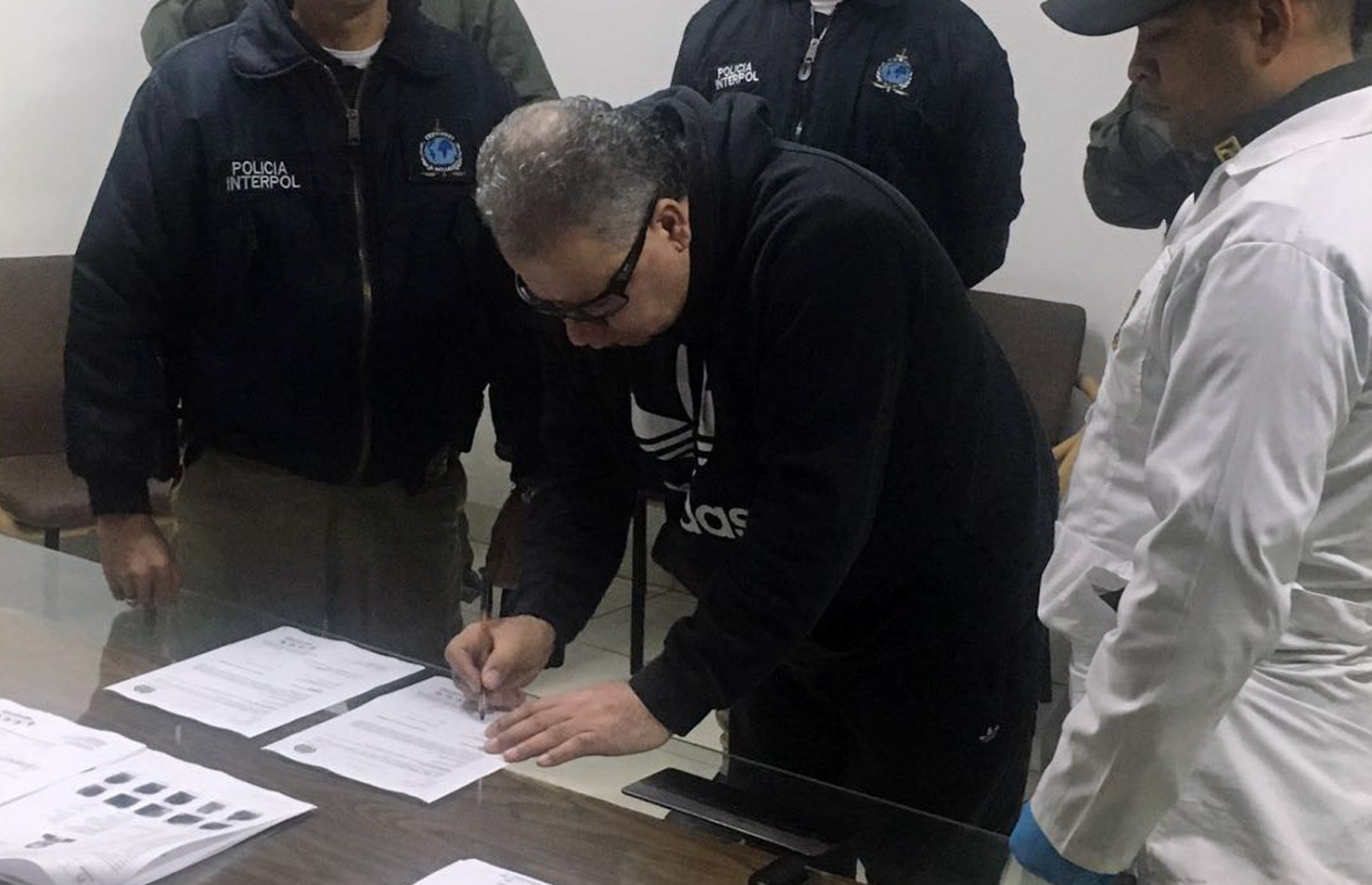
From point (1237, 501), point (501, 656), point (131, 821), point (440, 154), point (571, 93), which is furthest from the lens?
point (571, 93)

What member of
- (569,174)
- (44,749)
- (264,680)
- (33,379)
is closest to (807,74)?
(569,174)

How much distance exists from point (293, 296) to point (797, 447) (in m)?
0.93

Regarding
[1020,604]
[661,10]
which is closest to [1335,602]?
[1020,604]

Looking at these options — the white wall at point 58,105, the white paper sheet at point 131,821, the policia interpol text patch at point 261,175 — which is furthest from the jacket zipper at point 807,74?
the white wall at point 58,105

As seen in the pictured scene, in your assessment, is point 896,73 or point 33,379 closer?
point 896,73

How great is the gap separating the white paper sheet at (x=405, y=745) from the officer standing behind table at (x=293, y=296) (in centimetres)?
36

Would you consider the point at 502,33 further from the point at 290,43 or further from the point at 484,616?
the point at 484,616

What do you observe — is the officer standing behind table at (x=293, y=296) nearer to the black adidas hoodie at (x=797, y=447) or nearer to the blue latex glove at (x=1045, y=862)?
the black adidas hoodie at (x=797, y=447)

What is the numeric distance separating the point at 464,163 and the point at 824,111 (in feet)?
2.88

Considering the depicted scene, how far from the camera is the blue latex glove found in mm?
1194

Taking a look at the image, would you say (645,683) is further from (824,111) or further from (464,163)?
(824,111)

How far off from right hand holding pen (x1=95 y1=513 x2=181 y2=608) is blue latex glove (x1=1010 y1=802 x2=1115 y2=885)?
3.94 feet

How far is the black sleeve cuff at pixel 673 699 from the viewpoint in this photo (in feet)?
4.92

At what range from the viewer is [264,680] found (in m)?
1.68
